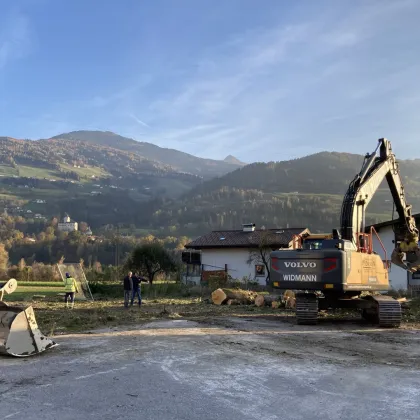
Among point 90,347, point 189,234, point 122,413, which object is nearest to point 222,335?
point 90,347

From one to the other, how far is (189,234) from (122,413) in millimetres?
107922

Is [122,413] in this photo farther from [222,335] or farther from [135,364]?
[222,335]

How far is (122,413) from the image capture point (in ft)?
18.9

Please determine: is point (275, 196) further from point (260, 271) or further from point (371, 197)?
point (371, 197)

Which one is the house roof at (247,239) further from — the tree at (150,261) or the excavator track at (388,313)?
the excavator track at (388,313)

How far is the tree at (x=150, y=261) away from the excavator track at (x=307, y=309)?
101 ft

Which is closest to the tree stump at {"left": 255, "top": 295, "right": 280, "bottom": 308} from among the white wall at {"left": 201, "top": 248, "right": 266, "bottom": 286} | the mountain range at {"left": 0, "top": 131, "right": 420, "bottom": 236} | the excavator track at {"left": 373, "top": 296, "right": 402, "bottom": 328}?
the excavator track at {"left": 373, "top": 296, "right": 402, "bottom": 328}

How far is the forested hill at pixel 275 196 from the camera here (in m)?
107

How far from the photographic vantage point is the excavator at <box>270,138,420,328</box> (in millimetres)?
13477

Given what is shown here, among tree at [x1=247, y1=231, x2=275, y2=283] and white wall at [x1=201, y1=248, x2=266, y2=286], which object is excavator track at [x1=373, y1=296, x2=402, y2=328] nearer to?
tree at [x1=247, y1=231, x2=275, y2=283]

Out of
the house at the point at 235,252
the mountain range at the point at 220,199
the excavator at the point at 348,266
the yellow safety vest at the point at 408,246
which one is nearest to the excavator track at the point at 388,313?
the excavator at the point at 348,266

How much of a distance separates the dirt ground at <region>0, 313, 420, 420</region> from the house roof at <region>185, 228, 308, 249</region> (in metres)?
30.3

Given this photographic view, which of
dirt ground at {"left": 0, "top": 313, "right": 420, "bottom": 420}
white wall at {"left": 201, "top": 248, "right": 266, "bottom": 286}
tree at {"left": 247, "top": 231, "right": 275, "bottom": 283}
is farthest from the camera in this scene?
white wall at {"left": 201, "top": 248, "right": 266, "bottom": 286}

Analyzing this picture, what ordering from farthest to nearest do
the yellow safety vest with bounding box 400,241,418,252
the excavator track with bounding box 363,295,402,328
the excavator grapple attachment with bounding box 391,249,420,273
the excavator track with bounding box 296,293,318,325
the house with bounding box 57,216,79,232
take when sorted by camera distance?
the house with bounding box 57,216,79,232
the excavator grapple attachment with bounding box 391,249,420,273
the yellow safety vest with bounding box 400,241,418,252
the excavator track with bounding box 296,293,318,325
the excavator track with bounding box 363,295,402,328
